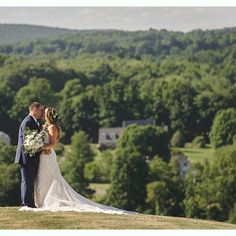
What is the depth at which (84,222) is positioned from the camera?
48.1 feet

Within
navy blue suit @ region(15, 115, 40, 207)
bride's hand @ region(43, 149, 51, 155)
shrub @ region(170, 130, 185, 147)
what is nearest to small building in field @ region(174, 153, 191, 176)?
shrub @ region(170, 130, 185, 147)

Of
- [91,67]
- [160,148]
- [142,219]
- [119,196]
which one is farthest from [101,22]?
[142,219]

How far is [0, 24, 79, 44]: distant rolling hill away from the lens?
147125 mm

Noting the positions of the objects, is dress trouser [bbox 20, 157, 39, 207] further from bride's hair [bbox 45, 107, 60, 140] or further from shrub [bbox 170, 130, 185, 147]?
shrub [bbox 170, 130, 185, 147]

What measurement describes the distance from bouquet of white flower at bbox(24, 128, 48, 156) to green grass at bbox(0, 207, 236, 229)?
1.18 m

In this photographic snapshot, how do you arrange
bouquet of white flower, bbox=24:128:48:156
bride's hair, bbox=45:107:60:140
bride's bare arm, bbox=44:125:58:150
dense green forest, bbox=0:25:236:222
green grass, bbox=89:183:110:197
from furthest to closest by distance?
green grass, bbox=89:183:110:197, dense green forest, bbox=0:25:236:222, bride's bare arm, bbox=44:125:58:150, bride's hair, bbox=45:107:60:140, bouquet of white flower, bbox=24:128:48:156

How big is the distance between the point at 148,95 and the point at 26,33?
63125 millimetres

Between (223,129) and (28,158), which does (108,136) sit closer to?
(223,129)

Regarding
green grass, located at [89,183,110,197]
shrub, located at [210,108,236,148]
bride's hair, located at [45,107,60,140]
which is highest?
shrub, located at [210,108,236,148]

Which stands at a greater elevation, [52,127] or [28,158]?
[52,127]

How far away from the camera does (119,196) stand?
6406 centimetres

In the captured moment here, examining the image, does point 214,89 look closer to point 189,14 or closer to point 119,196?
point 189,14

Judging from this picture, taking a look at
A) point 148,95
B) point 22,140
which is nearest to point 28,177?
point 22,140

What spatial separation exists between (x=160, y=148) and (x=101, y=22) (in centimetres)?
4914
